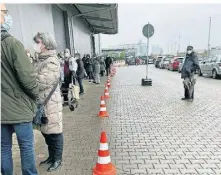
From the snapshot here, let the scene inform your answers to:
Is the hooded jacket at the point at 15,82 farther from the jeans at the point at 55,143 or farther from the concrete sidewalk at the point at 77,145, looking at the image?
the concrete sidewalk at the point at 77,145

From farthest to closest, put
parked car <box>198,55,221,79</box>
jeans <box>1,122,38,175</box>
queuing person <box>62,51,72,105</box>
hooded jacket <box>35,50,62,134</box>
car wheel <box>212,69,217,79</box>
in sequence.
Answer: car wheel <box>212,69,217,79</box> < parked car <box>198,55,221,79</box> < queuing person <box>62,51,72,105</box> < hooded jacket <box>35,50,62,134</box> < jeans <box>1,122,38,175</box>

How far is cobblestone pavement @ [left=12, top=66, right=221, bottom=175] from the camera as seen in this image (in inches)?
152

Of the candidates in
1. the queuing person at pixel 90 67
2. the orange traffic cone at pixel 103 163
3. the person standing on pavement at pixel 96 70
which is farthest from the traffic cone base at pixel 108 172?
the queuing person at pixel 90 67

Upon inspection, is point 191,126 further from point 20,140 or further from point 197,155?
point 20,140

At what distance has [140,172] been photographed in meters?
3.67

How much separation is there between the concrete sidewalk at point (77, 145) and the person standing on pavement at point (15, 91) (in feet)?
3.31

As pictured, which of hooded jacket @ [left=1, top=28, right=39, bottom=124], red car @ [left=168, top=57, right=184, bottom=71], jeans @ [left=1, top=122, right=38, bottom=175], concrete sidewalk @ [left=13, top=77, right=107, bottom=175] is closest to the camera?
hooded jacket @ [left=1, top=28, right=39, bottom=124]

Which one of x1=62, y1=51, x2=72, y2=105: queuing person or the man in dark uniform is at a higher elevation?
x1=62, y1=51, x2=72, y2=105: queuing person

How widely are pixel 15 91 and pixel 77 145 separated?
240 cm

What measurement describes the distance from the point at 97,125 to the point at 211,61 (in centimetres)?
1519

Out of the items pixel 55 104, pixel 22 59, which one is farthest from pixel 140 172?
pixel 22 59

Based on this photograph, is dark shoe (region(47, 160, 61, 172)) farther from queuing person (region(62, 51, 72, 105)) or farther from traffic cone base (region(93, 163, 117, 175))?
queuing person (region(62, 51, 72, 105))

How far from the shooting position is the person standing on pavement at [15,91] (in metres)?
2.57

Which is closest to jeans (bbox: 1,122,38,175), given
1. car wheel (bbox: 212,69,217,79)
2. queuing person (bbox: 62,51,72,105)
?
queuing person (bbox: 62,51,72,105)
